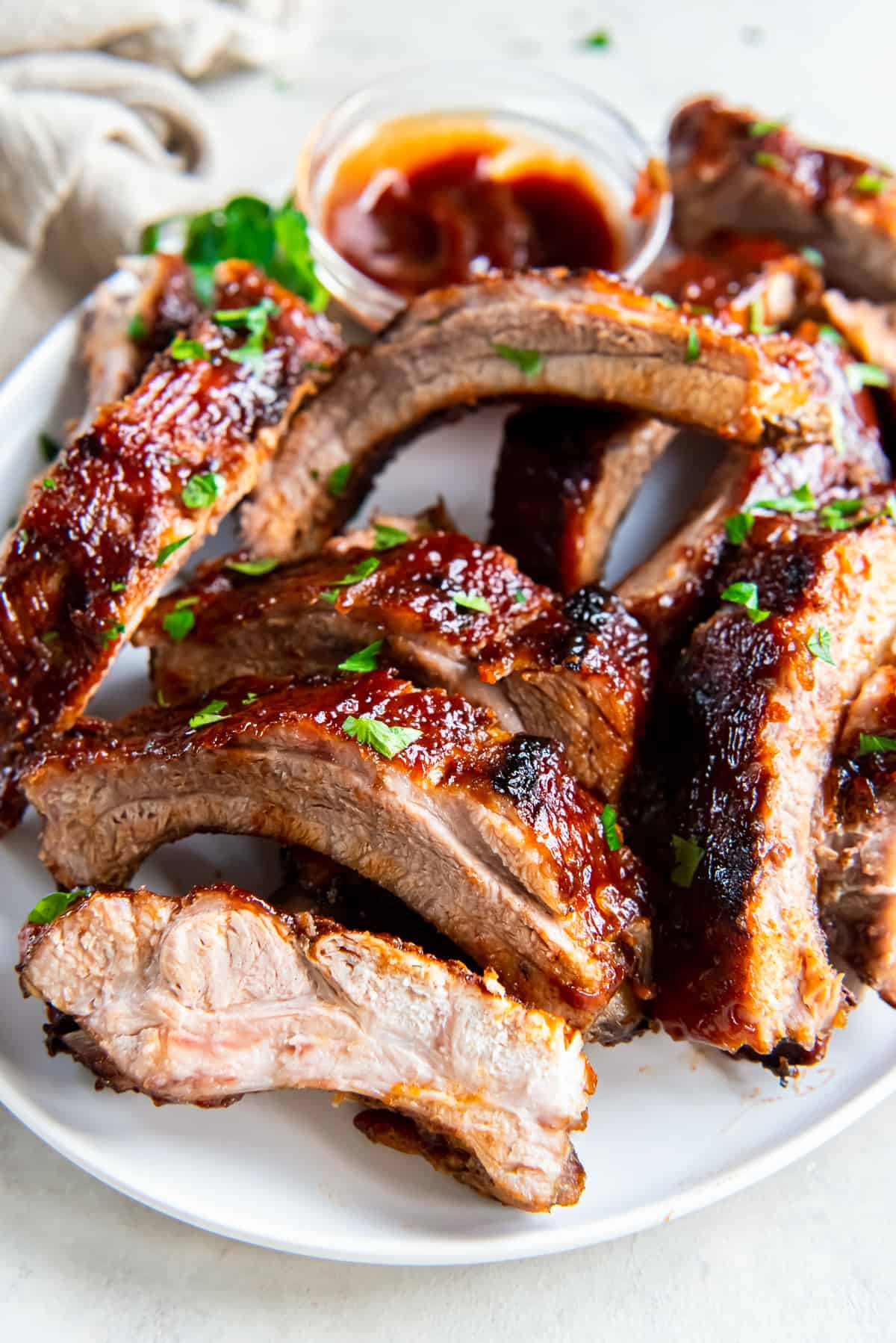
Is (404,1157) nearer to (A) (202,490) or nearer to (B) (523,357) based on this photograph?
(A) (202,490)

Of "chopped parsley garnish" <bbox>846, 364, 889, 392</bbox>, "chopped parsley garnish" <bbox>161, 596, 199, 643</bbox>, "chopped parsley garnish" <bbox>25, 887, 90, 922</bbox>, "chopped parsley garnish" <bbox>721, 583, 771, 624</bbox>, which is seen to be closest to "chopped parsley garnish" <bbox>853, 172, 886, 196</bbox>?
"chopped parsley garnish" <bbox>846, 364, 889, 392</bbox>

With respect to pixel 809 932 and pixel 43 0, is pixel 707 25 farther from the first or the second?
pixel 809 932

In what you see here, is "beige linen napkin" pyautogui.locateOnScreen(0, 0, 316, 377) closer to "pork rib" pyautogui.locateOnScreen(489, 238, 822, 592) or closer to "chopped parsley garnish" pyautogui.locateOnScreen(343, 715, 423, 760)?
"pork rib" pyautogui.locateOnScreen(489, 238, 822, 592)

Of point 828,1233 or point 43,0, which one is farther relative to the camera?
point 43,0

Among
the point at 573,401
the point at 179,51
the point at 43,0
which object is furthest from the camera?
the point at 179,51

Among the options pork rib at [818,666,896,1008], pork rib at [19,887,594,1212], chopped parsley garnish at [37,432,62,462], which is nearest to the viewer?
pork rib at [19,887,594,1212]

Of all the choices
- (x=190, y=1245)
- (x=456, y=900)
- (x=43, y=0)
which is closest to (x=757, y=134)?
(x=43, y=0)

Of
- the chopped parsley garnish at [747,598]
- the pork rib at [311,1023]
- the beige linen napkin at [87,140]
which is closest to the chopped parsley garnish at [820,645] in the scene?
the chopped parsley garnish at [747,598]
